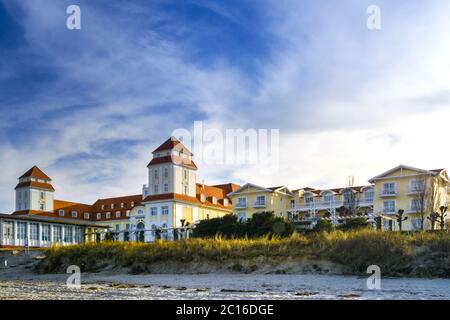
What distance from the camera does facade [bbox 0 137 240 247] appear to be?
52375 millimetres

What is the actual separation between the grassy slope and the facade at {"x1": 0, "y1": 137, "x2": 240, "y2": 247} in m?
21.1

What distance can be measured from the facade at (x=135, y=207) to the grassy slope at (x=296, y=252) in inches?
831

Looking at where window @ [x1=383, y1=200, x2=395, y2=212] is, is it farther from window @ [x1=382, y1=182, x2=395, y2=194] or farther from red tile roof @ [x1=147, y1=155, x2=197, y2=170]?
red tile roof @ [x1=147, y1=155, x2=197, y2=170]

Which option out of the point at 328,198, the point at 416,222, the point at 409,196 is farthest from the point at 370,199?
the point at 416,222

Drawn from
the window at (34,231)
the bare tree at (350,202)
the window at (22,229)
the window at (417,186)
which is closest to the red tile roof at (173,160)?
the bare tree at (350,202)

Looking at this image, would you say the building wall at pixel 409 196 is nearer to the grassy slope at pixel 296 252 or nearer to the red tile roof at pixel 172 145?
the red tile roof at pixel 172 145

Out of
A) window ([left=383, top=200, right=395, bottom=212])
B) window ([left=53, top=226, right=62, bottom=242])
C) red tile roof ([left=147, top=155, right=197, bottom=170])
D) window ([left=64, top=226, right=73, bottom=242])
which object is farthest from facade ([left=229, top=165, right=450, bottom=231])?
window ([left=53, top=226, right=62, bottom=242])

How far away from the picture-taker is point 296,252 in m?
24.7

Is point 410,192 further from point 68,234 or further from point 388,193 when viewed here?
point 68,234

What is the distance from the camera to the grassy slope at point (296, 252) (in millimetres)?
22234

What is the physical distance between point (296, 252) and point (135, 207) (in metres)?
70.8
